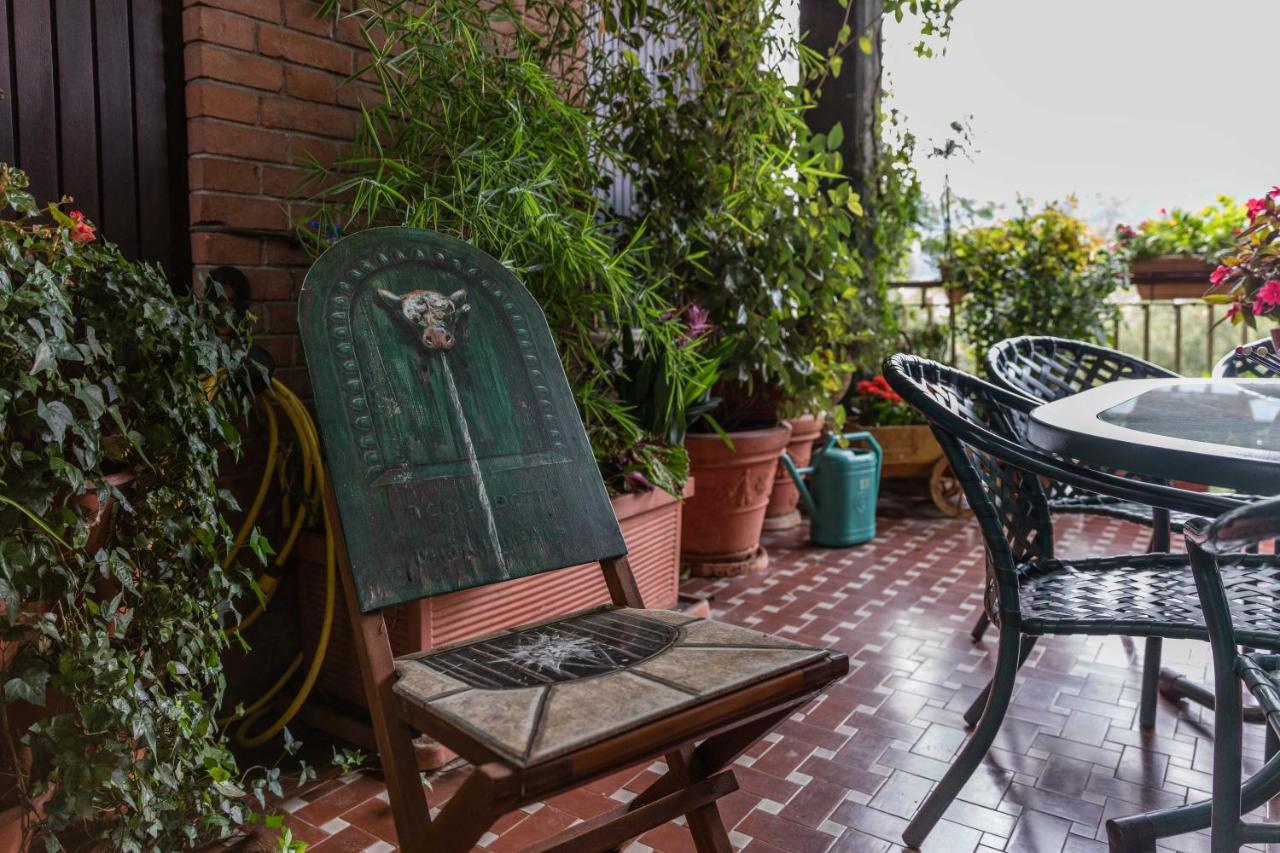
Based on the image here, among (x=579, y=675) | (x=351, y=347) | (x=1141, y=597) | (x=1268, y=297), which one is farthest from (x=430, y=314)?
(x=1268, y=297)

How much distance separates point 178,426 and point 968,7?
Answer: 11.7 feet

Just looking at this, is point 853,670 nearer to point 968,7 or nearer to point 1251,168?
point 968,7

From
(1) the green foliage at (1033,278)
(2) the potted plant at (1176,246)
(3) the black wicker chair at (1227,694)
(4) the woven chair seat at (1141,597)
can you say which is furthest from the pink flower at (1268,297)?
(2) the potted plant at (1176,246)

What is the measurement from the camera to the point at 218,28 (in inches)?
84.7

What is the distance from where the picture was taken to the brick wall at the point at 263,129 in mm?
2158

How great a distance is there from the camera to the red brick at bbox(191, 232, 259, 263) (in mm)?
2174

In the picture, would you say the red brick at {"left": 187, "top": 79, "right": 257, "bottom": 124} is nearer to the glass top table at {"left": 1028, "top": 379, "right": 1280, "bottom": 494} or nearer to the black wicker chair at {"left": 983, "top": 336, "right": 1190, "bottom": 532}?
the glass top table at {"left": 1028, "top": 379, "right": 1280, "bottom": 494}

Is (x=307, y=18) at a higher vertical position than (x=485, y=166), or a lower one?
higher

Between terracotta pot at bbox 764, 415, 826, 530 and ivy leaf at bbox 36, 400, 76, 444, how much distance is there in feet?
10.7

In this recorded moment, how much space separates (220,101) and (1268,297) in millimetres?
2296

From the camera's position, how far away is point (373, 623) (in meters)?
1.40

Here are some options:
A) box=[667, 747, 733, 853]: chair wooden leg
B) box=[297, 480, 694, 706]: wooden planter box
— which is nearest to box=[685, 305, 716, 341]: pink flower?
box=[297, 480, 694, 706]: wooden planter box

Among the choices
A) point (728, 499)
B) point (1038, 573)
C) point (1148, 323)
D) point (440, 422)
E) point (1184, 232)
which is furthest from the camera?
point (1148, 323)

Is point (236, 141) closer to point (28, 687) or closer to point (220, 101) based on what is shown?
point (220, 101)
